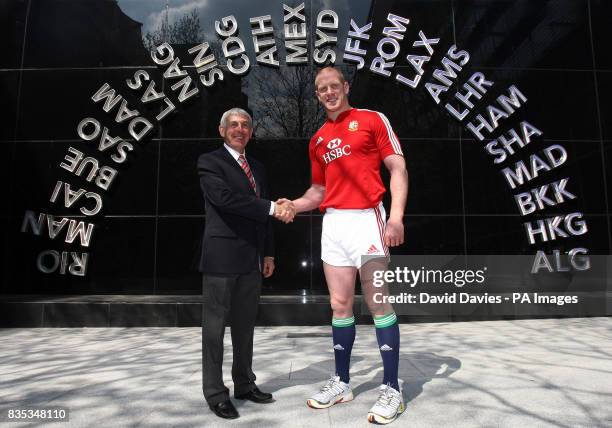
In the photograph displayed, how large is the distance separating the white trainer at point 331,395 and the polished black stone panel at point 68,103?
7.43 m

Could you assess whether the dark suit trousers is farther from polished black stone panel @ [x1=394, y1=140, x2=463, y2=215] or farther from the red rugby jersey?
polished black stone panel @ [x1=394, y1=140, x2=463, y2=215]

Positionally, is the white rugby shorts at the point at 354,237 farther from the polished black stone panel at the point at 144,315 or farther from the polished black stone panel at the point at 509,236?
the polished black stone panel at the point at 509,236

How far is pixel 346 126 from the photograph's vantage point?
10.5 ft

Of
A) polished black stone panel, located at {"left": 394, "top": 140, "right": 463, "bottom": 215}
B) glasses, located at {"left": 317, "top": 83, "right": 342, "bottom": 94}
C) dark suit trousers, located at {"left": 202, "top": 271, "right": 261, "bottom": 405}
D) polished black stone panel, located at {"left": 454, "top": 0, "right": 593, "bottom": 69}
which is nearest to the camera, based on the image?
dark suit trousers, located at {"left": 202, "top": 271, "right": 261, "bottom": 405}

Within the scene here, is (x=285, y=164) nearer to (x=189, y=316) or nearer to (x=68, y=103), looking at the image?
(x=189, y=316)

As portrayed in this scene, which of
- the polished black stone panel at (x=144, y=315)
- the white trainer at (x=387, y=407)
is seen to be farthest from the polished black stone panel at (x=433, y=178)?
the white trainer at (x=387, y=407)

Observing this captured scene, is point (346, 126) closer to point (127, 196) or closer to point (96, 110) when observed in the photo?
point (127, 196)

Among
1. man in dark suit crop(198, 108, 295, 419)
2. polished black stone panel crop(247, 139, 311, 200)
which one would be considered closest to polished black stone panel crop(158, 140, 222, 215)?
polished black stone panel crop(247, 139, 311, 200)

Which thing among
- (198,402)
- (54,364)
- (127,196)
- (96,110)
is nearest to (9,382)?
(54,364)

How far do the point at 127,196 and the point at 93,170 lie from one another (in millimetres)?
877

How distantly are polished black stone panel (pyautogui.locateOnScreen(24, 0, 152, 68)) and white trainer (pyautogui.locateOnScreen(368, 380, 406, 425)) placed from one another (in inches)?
350

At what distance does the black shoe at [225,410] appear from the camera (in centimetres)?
279

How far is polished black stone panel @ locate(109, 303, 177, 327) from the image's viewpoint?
7.09 metres

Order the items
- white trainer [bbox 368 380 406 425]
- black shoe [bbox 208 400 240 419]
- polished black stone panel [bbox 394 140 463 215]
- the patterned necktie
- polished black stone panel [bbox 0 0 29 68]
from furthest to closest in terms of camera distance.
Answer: polished black stone panel [bbox 0 0 29 68] → polished black stone panel [bbox 394 140 463 215] → the patterned necktie → black shoe [bbox 208 400 240 419] → white trainer [bbox 368 380 406 425]
